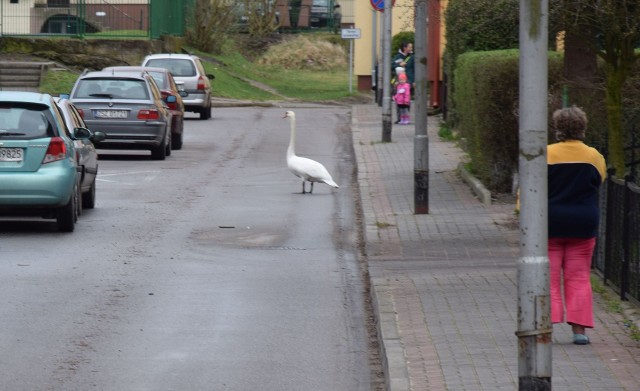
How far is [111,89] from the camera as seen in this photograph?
82.6ft

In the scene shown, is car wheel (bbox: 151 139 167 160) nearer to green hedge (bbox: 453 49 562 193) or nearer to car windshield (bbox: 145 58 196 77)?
green hedge (bbox: 453 49 562 193)

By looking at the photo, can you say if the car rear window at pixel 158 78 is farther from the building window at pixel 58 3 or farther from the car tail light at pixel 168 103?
the building window at pixel 58 3

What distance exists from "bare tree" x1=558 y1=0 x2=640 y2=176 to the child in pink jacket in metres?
19.1

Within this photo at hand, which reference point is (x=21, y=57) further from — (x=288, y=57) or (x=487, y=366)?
(x=487, y=366)

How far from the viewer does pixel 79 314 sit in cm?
1054

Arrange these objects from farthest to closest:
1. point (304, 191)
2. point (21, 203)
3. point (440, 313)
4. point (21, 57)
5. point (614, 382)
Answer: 1. point (21, 57)
2. point (304, 191)
3. point (21, 203)
4. point (440, 313)
5. point (614, 382)

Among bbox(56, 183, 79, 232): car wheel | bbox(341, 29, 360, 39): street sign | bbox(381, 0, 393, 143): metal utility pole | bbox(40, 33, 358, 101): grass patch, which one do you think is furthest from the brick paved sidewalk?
bbox(40, 33, 358, 101): grass patch

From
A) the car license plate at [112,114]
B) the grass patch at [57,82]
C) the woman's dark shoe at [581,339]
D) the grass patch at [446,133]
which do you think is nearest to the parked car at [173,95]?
the car license plate at [112,114]

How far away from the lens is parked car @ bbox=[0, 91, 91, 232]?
14.9 m

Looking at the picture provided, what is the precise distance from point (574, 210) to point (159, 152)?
17.1 metres

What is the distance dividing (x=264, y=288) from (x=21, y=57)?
33.8 metres

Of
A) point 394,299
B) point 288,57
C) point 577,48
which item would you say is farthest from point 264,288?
point 288,57

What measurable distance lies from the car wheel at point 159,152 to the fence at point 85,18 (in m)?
20.8

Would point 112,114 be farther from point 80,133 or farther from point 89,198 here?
point 80,133
